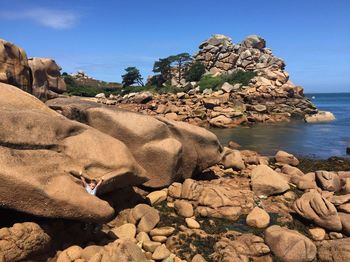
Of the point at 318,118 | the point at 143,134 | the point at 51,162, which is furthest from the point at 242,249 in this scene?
the point at 318,118

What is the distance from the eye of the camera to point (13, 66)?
48.2 feet

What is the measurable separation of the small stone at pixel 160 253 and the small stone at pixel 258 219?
3.59 meters

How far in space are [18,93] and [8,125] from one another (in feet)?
8.08

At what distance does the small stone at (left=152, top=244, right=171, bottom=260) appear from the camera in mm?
10367

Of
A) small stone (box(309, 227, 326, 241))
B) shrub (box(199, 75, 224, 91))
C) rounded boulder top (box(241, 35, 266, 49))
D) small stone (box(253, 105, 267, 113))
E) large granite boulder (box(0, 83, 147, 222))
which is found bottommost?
small stone (box(309, 227, 326, 241))

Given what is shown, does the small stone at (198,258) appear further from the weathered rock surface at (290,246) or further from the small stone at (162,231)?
the weathered rock surface at (290,246)

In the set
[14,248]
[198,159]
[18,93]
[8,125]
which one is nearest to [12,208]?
[14,248]

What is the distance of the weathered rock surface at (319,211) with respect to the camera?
12.7 meters

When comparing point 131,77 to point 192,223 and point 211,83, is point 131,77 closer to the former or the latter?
point 211,83

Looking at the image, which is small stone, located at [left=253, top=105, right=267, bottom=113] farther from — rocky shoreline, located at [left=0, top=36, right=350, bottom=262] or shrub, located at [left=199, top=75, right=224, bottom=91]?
rocky shoreline, located at [left=0, top=36, right=350, bottom=262]

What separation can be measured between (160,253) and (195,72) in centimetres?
7098

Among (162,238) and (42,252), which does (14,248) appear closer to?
(42,252)

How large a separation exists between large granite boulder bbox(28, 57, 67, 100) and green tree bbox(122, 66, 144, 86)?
70.3 m

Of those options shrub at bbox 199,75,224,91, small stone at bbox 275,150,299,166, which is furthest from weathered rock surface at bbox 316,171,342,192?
shrub at bbox 199,75,224,91
